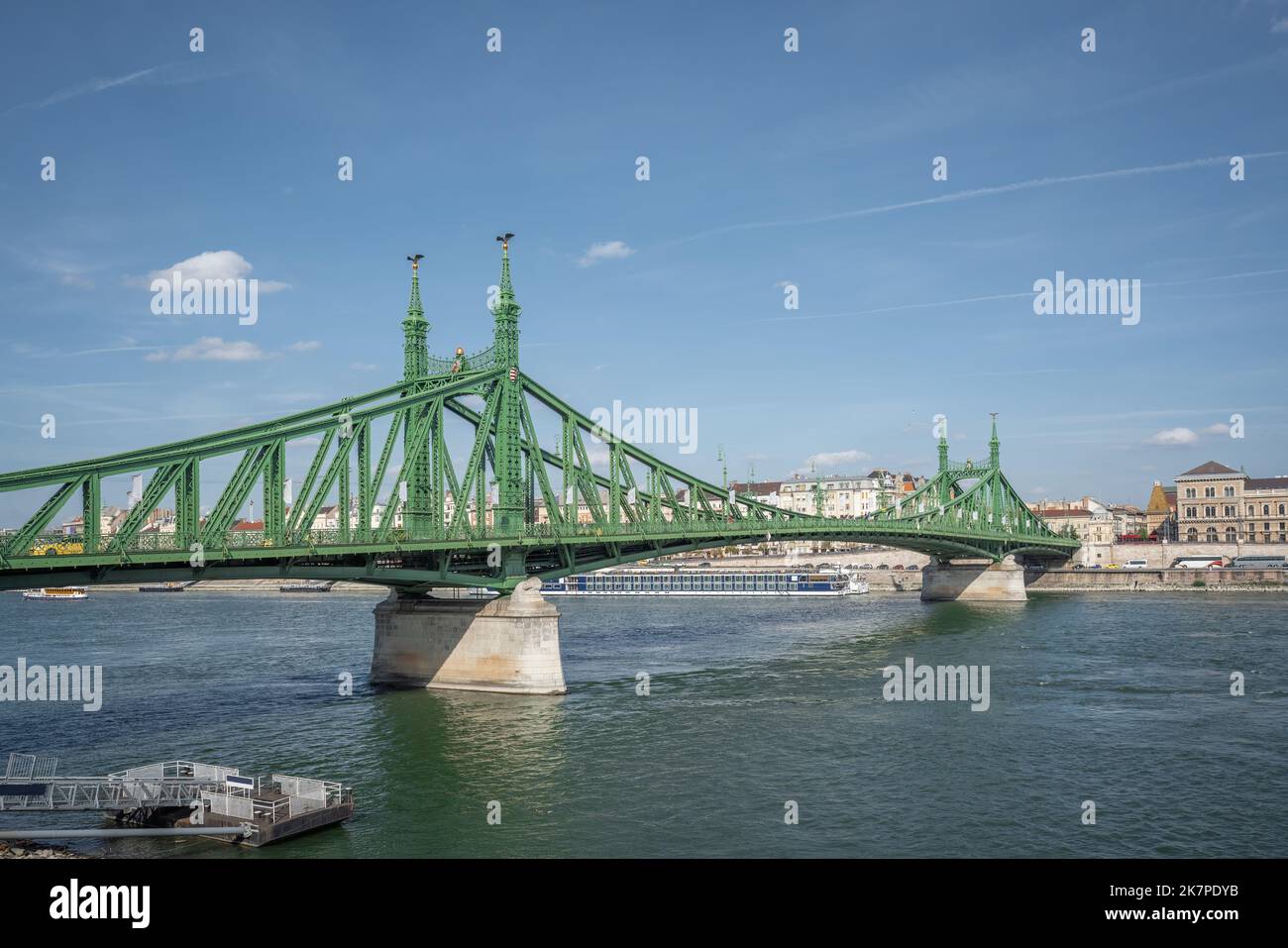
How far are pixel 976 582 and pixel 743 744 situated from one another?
321 ft

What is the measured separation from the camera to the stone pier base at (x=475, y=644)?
184 feet

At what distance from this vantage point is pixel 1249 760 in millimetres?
39906

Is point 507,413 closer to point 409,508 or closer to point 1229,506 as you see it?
point 409,508

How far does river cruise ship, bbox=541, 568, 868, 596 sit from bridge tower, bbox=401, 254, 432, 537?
298ft

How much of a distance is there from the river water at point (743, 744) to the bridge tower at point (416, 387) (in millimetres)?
9825

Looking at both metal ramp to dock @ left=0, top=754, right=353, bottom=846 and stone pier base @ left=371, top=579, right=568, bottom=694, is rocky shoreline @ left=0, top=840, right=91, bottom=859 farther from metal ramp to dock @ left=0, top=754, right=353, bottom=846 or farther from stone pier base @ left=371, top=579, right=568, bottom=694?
stone pier base @ left=371, top=579, right=568, bottom=694

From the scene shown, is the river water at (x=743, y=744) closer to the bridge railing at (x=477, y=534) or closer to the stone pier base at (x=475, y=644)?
the stone pier base at (x=475, y=644)

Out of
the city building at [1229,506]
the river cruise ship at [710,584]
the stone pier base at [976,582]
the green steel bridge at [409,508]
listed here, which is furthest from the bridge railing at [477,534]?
the city building at [1229,506]

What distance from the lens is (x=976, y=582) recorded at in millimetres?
133750

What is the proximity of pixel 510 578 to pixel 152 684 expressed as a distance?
936 inches

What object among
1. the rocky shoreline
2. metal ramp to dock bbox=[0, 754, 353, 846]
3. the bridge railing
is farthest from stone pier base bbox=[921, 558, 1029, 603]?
the rocky shoreline

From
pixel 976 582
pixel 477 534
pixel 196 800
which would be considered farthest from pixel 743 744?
pixel 976 582

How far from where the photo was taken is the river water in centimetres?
3123
